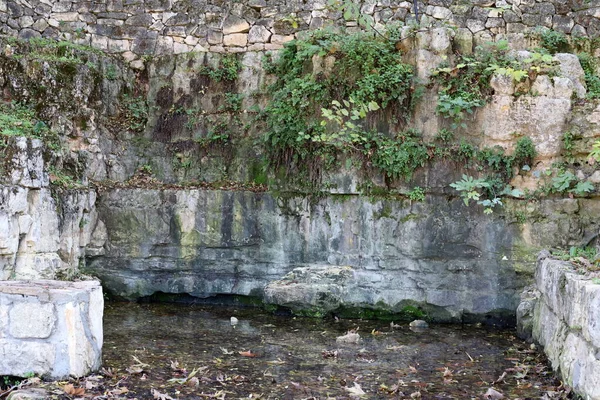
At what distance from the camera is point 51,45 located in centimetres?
1036

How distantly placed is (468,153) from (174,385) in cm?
518

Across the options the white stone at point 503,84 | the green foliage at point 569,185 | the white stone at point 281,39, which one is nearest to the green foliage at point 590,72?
the white stone at point 503,84

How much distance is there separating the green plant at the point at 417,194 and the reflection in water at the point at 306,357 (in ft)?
5.82

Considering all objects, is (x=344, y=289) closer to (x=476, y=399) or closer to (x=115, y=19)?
(x=476, y=399)

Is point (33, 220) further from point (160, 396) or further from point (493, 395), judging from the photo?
point (493, 395)

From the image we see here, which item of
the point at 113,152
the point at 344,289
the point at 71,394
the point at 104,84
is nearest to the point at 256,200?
the point at 344,289

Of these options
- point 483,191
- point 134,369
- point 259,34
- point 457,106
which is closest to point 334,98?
point 457,106

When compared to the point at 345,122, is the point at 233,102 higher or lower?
higher

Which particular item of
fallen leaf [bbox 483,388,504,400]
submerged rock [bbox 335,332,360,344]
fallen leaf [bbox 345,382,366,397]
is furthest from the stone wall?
submerged rock [bbox 335,332,360,344]

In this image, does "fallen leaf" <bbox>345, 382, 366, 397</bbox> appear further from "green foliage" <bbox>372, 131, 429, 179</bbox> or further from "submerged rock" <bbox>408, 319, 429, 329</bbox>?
"green foliage" <bbox>372, 131, 429, 179</bbox>

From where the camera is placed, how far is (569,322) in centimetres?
536

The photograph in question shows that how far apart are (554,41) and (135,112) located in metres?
7.07

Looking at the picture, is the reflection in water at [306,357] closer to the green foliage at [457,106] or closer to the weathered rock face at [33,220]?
the weathered rock face at [33,220]

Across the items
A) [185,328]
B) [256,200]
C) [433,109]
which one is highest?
[433,109]
